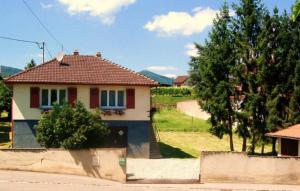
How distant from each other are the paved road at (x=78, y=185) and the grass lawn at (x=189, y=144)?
12407 millimetres

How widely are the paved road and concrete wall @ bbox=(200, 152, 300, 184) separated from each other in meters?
0.49

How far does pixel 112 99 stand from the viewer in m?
34.6

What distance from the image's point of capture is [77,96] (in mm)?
34031

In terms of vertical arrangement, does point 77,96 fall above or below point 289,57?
below

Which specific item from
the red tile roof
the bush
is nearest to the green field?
the red tile roof

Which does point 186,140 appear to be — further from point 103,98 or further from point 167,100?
point 167,100

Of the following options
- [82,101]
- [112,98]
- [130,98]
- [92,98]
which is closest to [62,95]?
[82,101]

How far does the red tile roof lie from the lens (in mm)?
33531

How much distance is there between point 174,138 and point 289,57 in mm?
14317

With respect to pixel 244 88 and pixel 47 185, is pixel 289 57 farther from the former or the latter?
pixel 47 185

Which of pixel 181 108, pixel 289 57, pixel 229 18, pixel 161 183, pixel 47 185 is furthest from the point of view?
pixel 181 108

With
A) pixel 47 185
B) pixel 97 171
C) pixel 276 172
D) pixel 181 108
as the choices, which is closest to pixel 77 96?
pixel 97 171

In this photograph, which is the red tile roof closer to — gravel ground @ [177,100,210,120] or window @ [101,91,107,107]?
window @ [101,91,107,107]

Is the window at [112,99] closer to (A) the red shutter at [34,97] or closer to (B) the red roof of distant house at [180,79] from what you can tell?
(A) the red shutter at [34,97]
